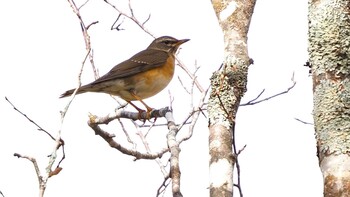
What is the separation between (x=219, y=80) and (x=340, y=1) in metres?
0.78

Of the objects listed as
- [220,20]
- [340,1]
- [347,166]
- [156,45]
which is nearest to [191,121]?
[220,20]

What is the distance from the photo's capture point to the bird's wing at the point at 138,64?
26.8ft

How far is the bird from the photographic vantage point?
7.71 m

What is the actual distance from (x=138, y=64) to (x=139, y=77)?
423mm

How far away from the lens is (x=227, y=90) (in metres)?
3.44

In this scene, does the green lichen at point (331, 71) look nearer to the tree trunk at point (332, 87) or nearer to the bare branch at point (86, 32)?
the tree trunk at point (332, 87)

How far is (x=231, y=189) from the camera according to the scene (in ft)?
9.52

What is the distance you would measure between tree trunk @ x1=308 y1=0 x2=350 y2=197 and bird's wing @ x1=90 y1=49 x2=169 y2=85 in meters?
4.75

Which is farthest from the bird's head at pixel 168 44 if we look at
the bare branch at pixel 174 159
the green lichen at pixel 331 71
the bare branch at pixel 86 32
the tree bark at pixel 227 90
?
the green lichen at pixel 331 71

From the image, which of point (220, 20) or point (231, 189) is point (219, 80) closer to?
point (220, 20)

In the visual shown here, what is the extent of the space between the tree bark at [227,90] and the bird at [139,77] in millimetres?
3584

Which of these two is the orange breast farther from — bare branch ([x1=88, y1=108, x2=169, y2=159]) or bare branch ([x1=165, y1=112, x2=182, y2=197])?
bare branch ([x1=165, y1=112, x2=182, y2=197])

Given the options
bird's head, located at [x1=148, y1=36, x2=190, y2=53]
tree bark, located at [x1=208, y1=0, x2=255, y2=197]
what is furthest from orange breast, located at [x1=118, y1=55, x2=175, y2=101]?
tree bark, located at [x1=208, y1=0, x2=255, y2=197]

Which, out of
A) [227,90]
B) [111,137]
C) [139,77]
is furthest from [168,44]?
[227,90]
